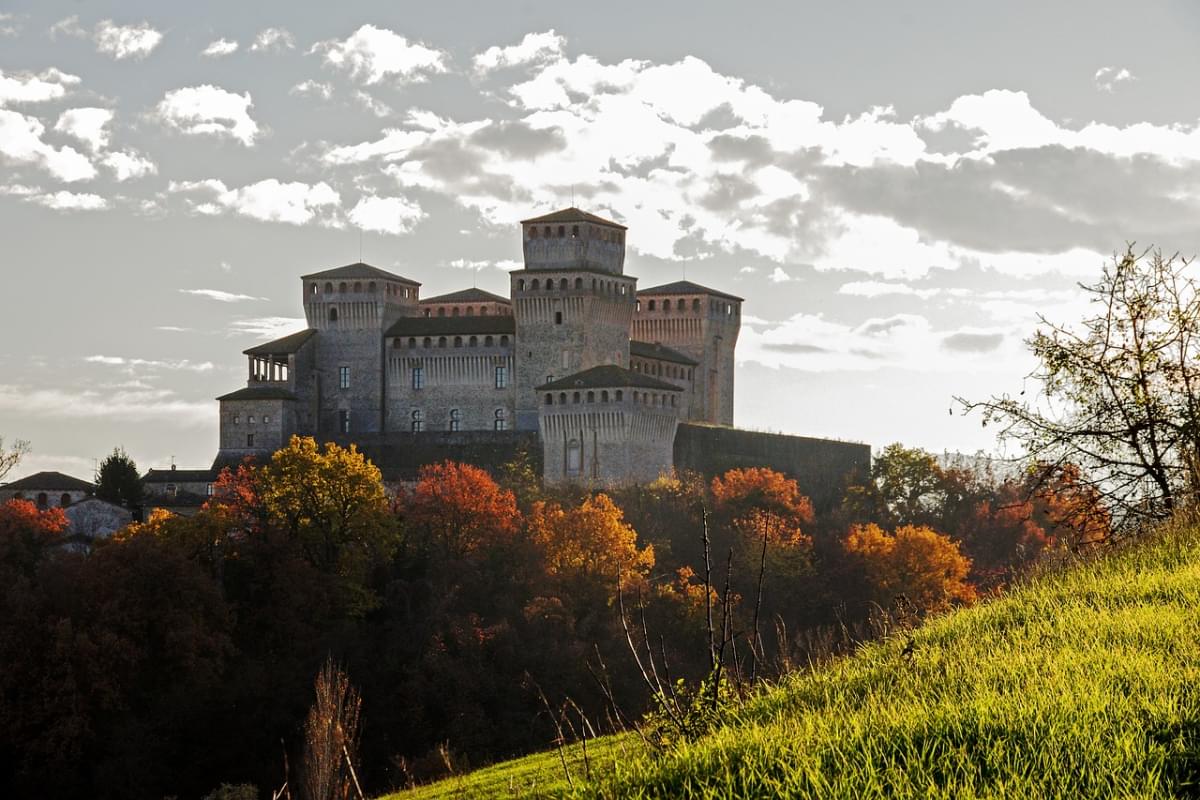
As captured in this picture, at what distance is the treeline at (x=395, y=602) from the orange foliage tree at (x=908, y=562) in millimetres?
112

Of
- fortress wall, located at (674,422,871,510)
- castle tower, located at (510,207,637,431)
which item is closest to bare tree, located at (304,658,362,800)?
castle tower, located at (510,207,637,431)

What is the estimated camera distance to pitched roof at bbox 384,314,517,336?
68438mm

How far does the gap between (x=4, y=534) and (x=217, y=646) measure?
47.4ft

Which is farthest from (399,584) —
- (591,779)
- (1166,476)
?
(591,779)

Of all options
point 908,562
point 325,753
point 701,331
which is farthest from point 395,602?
point 701,331

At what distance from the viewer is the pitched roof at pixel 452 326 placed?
6844 cm

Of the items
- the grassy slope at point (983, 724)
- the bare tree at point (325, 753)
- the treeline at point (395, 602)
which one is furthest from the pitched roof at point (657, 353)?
the grassy slope at point (983, 724)

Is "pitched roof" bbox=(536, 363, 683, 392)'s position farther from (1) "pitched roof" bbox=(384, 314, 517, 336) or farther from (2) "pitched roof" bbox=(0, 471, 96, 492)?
(2) "pitched roof" bbox=(0, 471, 96, 492)

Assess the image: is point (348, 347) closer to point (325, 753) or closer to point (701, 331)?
point (701, 331)

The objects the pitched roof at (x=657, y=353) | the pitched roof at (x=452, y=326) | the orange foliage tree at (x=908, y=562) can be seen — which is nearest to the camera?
the orange foliage tree at (x=908, y=562)

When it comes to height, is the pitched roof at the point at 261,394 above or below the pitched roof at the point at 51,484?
above

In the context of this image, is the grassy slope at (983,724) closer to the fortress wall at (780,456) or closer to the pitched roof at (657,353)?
the fortress wall at (780,456)

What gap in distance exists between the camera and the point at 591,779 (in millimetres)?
9406

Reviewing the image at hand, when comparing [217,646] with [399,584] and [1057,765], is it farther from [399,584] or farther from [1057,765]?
[1057,765]
